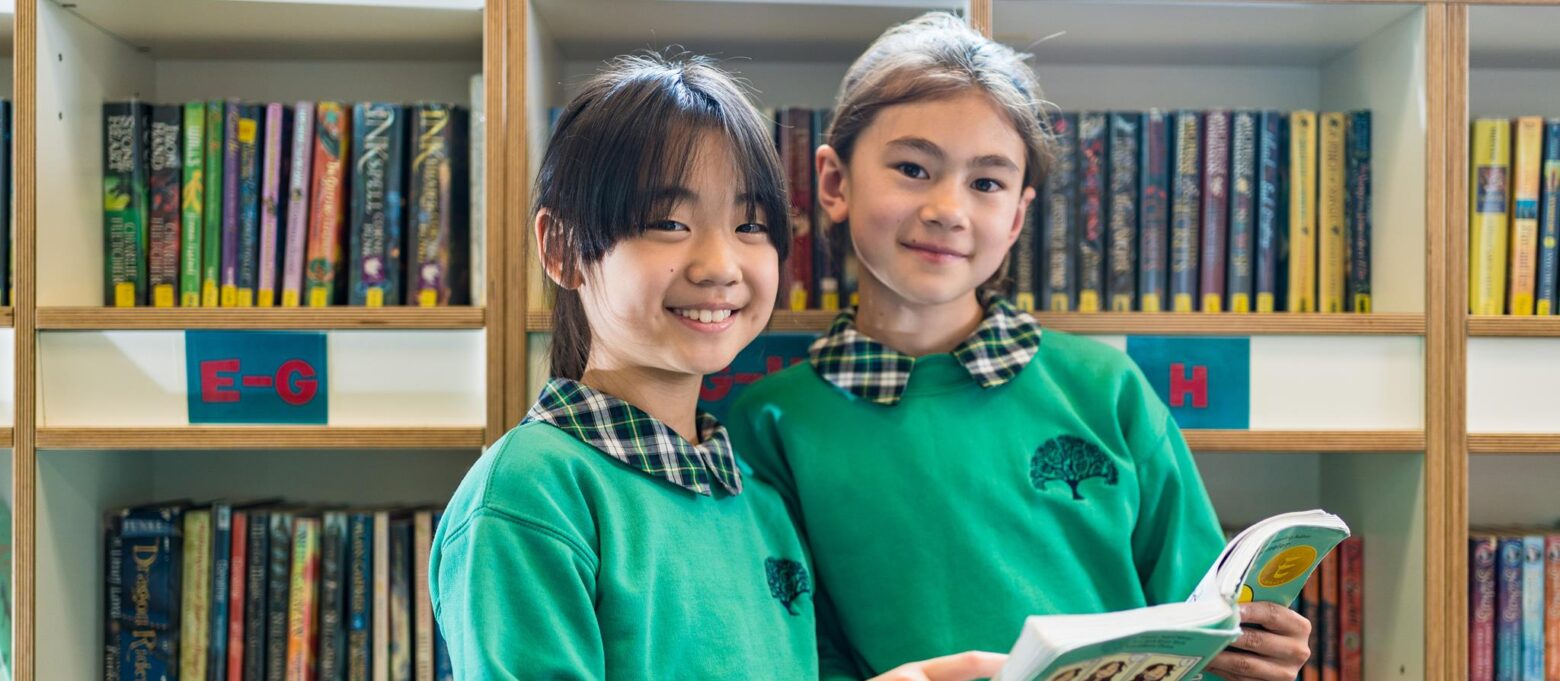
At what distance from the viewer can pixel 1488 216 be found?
1.30 meters

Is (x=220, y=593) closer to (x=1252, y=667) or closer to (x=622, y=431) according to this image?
(x=622, y=431)

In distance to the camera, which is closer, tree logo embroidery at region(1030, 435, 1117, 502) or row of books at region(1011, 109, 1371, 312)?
tree logo embroidery at region(1030, 435, 1117, 502)

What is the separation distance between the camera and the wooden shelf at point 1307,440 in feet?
4.07

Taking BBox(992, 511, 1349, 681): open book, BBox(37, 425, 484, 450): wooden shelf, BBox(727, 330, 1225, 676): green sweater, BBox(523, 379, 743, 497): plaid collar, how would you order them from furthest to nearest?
1. BBox(37, 425, 484, 450): wooden shelf
2. BBox(727, 330, 1225, 676): green sweater
3. BBox(523, 379, 743, 497): plaid collar
4. BBox(992, 511, 1349, 681): open book

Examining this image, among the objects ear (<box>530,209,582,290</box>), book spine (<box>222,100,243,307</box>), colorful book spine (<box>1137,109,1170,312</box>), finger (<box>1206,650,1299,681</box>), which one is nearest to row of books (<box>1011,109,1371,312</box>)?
colorful book spine (<box>1137,109,1170,312</box>)

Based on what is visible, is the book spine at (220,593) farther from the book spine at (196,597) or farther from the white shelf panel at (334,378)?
the white shelf panel at (334,378)

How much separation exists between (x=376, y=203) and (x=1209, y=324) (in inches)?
37.8

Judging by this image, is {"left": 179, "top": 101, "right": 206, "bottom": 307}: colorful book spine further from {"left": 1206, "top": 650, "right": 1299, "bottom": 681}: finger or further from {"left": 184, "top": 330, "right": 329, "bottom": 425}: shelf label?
{"left": 1206, "top": 650, "right": 1299, "bottom": 681}: finger

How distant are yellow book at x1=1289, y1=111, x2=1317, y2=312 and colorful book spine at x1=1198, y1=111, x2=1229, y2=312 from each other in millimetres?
85

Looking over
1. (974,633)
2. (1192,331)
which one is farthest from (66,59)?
(1192,331)

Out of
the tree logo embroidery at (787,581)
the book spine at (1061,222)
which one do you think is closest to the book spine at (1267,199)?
the book spine at (1061,222)

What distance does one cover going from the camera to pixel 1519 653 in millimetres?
1342

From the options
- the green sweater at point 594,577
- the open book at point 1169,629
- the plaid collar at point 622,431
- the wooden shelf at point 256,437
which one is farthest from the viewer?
the wooden shelf at point 256,437

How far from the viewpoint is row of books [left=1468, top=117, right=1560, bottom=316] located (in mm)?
1303
